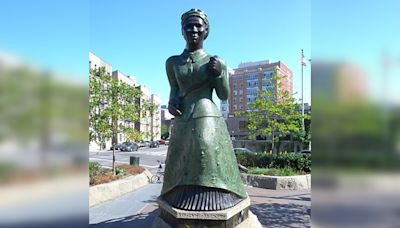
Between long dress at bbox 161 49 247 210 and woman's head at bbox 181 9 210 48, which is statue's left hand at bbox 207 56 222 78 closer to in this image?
long dress at bbox 161 49 247 210

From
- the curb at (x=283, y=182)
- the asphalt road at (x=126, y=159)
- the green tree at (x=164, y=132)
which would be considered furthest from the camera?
the green tree at (x=164, y=132)

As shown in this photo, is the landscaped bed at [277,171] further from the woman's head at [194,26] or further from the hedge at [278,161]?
the woman's head at [194,26]

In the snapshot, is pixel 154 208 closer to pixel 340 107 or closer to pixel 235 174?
pixel 235 174

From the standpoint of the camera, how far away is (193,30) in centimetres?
397

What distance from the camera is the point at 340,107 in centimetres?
149

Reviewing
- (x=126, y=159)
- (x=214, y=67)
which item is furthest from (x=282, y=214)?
(x=126, y=159)

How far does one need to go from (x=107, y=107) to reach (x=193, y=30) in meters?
9.22

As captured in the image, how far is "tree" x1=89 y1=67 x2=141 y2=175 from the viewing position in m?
12.3

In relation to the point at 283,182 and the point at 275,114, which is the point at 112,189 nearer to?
the point at 283,182

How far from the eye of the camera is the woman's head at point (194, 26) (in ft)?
13.0

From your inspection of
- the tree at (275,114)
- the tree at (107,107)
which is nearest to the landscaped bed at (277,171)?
the tree at (275,114)

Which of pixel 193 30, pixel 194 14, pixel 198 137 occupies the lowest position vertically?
pixel 198 137

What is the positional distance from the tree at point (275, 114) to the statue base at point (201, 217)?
13.2 metres

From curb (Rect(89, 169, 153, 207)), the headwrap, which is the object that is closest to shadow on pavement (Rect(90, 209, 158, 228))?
curb (Rect(89, 169, 153, 207))
